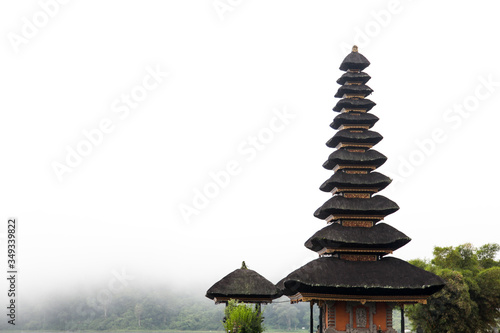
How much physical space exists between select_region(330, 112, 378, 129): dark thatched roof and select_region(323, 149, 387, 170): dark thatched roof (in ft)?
7.02

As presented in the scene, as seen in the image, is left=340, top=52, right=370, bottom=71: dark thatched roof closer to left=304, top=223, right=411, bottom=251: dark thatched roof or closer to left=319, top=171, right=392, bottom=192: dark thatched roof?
left=319, top=171, right=392, bottom=192: dark thatched roof

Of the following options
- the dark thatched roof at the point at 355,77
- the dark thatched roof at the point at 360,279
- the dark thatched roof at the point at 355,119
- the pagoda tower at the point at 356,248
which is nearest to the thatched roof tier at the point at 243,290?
the pagoda tower at the point at 356,248

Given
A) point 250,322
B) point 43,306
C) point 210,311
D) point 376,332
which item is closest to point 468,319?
point 376,332

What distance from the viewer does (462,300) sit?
43.8 meters

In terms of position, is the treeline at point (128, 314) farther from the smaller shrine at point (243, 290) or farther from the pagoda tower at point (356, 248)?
the pagoda tower at point (356, 248)

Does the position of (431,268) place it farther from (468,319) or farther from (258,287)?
(258,287)

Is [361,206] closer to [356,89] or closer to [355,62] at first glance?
[356,89]

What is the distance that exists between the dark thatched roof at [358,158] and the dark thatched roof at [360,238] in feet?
13.8

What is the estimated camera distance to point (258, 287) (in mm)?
32250

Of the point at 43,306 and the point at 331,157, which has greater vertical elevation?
the point at 331,157

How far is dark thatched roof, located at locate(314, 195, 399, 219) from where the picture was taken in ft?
98.1

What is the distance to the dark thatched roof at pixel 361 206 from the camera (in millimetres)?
29891

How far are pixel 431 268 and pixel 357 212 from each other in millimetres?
23500

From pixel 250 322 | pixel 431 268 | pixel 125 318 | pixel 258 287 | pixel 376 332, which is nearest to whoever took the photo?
pixel 250 322
